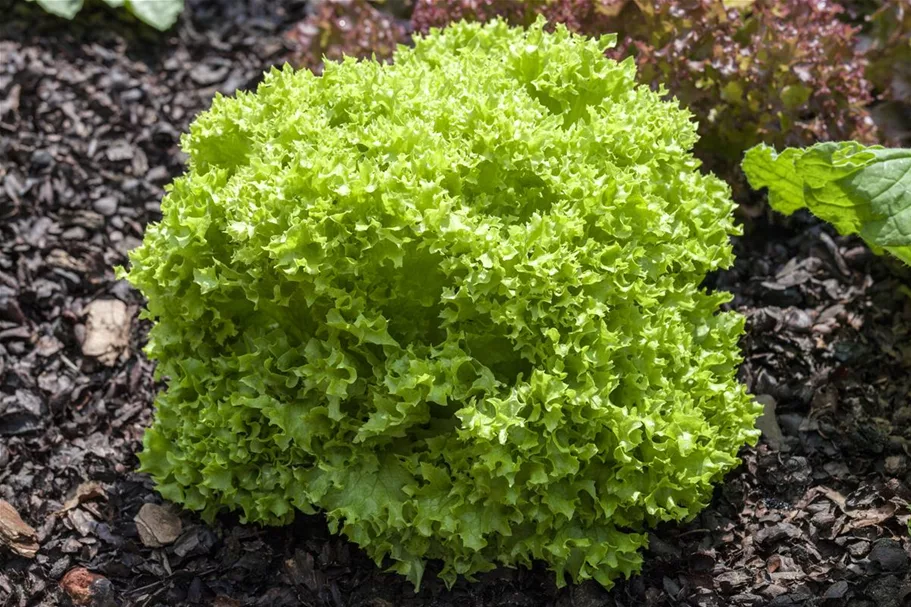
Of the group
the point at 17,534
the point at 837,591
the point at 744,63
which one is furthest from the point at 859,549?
the point at 17,534

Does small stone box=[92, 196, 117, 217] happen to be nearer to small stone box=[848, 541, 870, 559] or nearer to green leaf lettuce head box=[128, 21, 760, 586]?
green leaf lettuce head box=[128, 21, 760, 586]

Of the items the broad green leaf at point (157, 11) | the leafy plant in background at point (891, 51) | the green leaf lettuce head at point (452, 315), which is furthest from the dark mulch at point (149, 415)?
the leafy plant in background at point (891, 51)

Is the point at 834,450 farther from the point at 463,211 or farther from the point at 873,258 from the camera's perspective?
the point at 463,211

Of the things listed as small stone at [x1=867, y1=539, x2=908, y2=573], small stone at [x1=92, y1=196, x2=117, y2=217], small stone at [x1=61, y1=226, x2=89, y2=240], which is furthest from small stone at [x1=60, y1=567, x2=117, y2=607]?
small stone at [x1=867, y1=539, x2=908, y2=573]

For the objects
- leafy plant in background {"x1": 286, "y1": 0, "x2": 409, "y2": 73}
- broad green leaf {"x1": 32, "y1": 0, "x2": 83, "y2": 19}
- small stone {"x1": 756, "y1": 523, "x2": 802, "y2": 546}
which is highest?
leafy plant in background {"x1": 286, "y1": 0, "x2": 409, "y2": 73}

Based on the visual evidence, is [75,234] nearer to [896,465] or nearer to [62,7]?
[62,7]
